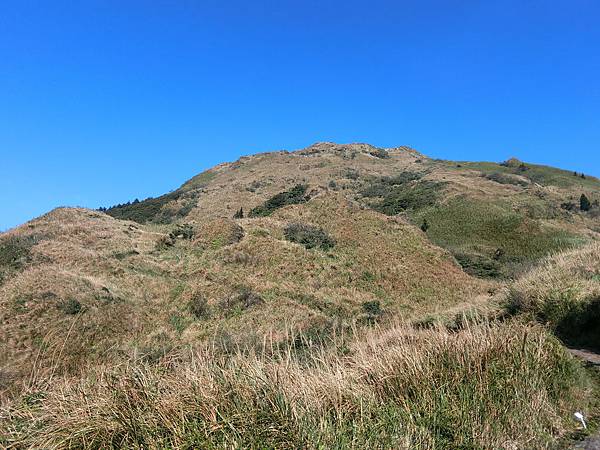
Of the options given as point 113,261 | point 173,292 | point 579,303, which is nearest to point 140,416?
point 579,303

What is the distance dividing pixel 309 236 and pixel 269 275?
6.78m

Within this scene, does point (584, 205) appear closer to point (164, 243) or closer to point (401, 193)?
point (401, 193)

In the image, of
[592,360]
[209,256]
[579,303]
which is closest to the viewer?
[592,360]

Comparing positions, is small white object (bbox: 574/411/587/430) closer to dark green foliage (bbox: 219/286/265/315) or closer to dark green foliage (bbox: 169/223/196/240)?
dark green foliage (bbox: 219/286/265/315)

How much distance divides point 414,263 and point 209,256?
47.3 ft

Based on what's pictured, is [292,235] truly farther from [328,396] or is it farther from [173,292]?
[328,396]

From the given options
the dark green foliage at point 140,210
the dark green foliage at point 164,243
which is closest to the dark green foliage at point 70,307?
the dark green foliage at point 164,243

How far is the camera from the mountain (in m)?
9.98

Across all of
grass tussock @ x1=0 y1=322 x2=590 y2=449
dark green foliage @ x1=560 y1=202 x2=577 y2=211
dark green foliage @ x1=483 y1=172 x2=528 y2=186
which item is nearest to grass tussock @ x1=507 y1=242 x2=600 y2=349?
grass tussock @ x1=0 y1=322 x2=590 y2=449

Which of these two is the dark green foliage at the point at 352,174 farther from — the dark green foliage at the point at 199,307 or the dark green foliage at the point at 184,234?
the dark green foliage at the point at 199,307

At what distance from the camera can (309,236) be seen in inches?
1198

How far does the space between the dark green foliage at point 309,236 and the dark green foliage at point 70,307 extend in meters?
15.4

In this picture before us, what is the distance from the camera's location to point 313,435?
3.25 m

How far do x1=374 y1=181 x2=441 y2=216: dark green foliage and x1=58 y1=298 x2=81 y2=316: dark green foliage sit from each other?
3754cm
